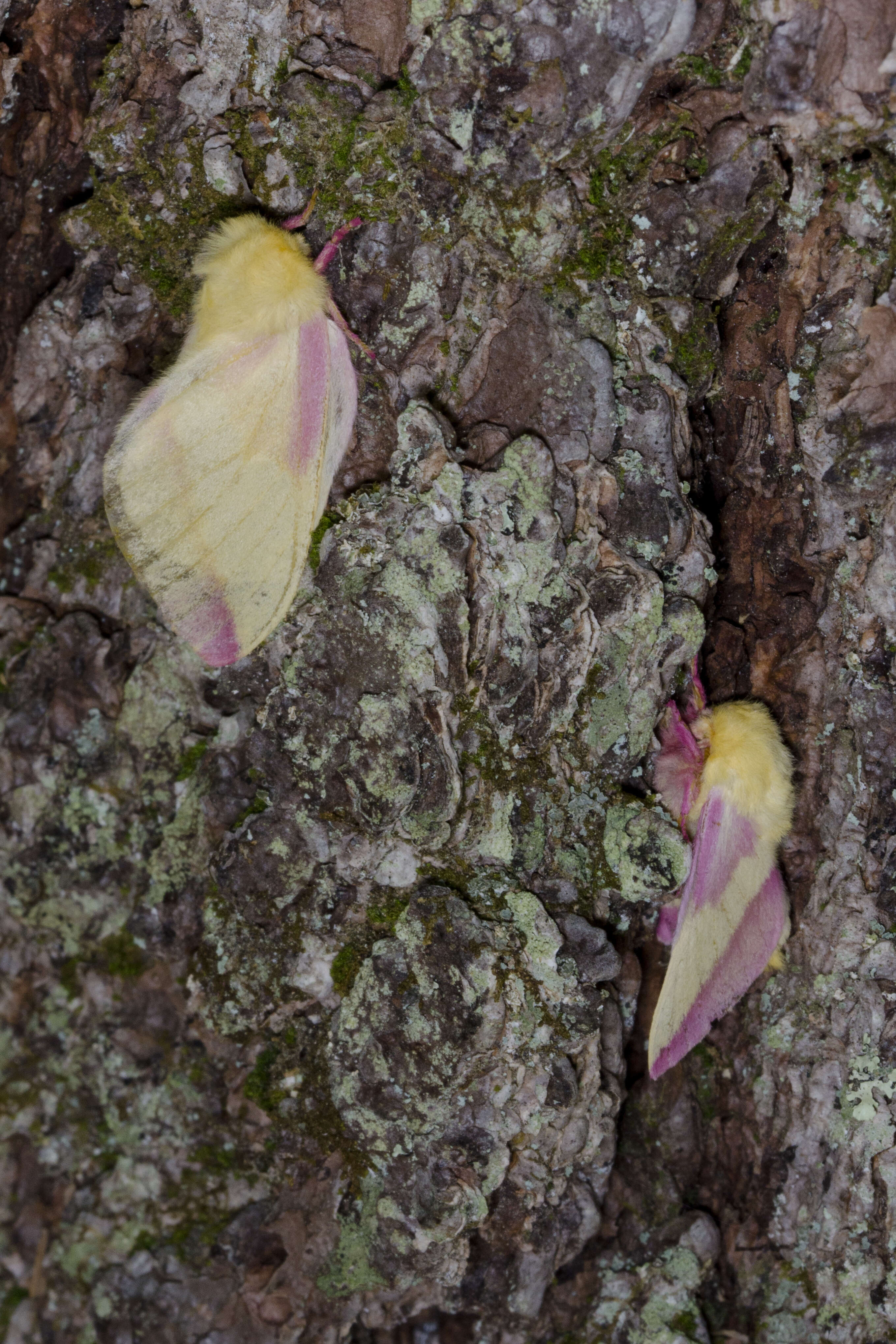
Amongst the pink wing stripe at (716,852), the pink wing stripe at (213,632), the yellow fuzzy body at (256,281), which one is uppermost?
the yellow fuzzy body at (256,281)

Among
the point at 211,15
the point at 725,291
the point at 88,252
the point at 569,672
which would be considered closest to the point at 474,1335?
the point at 569,672

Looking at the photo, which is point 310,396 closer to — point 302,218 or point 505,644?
point 302,218

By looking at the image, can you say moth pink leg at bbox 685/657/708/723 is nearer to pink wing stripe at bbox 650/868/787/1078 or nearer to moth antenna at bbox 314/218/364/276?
pink wing stripe at bbox 650/868/787/1078

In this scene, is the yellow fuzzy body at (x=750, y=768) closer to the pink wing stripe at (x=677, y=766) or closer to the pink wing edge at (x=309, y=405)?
the pink wing stripe at (x=677, y=766)

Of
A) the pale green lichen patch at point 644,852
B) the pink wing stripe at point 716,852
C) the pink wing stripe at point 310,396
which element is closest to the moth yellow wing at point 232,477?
the pink wing stripe at point 310,396

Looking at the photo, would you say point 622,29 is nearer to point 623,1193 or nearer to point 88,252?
point 88,252

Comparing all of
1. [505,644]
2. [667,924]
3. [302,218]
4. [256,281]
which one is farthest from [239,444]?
[667,924]
